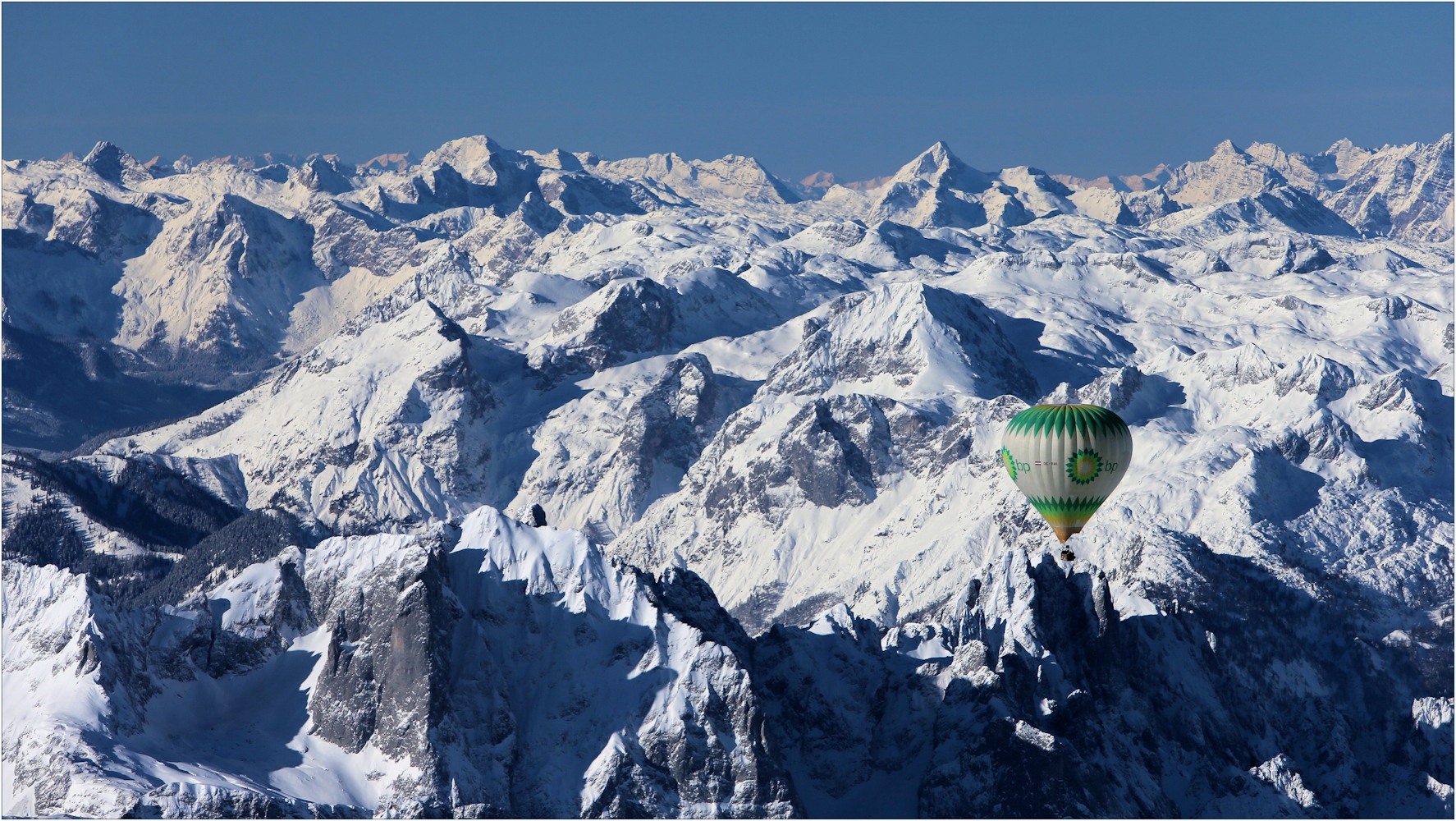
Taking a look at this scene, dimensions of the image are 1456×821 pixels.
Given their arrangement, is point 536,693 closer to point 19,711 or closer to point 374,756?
point 374,756

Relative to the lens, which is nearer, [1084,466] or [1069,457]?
[1069,457]

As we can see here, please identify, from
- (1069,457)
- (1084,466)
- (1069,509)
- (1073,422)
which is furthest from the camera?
(1069,509)

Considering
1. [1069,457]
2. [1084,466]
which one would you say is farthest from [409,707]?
[1084,466]

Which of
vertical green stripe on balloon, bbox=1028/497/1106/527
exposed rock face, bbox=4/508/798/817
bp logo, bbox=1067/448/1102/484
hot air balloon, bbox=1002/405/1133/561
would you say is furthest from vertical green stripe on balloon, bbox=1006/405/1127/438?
exposed rock face, bbox=4/508/798/817

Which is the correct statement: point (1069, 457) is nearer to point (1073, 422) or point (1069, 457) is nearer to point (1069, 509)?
point (1073, 422)

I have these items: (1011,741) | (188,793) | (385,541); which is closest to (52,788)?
(188,793)

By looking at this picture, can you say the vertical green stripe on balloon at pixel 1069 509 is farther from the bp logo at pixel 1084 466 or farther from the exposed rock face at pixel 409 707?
the exposed rock face at pixel 409 707

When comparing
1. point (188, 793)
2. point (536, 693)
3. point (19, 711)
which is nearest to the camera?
point (188, 793)
